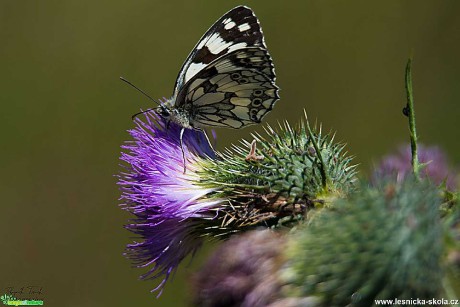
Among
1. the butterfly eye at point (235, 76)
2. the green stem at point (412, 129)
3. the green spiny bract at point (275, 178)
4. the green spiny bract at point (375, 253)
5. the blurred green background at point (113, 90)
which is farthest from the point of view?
the blurred green background at point (113, 90)

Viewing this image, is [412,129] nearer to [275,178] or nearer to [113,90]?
[275,178]

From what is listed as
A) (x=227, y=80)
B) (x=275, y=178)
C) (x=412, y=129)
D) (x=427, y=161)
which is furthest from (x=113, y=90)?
(x=412, y=129)

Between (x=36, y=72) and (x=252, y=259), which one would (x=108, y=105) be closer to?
(x=36, y=72)

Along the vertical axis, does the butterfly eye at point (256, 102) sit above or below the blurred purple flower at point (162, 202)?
above

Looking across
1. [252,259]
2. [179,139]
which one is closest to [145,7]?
[179,139]

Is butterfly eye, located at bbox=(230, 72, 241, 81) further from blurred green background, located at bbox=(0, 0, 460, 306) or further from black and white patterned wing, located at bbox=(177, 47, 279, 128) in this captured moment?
blurred green background, located at bbox=(0, 0, 460, 306)

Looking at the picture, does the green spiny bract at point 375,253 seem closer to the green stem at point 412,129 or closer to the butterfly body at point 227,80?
the green stem at point 412,129

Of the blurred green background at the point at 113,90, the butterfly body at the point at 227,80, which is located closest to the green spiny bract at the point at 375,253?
the butterfly body at the point at 227,80

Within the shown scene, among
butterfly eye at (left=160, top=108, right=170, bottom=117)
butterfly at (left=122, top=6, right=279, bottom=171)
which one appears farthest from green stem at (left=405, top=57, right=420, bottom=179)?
butterfly eye at (left=160, top=108, right=170, bottom=117)
